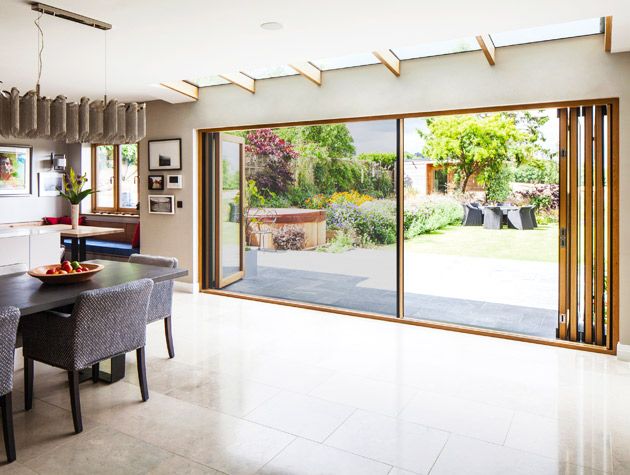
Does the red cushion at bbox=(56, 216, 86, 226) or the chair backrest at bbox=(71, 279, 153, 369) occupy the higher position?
the red cushion at bbox=(56, 216, 86, 226)

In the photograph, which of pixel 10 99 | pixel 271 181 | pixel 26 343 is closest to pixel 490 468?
pixel 26 343

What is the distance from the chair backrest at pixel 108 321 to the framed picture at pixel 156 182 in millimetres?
3719

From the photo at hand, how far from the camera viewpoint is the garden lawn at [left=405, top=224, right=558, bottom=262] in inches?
218

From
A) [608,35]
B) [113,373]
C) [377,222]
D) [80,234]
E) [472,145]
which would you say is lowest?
[113,373]

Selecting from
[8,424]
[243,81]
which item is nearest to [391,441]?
[8,424]

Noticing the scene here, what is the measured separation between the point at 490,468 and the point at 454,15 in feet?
9.17

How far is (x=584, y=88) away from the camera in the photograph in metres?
4.02

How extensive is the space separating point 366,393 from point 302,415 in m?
0.53

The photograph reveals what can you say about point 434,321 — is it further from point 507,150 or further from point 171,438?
point 171,438

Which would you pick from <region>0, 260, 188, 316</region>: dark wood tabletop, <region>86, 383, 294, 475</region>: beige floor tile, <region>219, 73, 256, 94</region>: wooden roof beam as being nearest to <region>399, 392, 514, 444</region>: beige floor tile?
<region>86, 383, 294, 475</region>: beige floor tile

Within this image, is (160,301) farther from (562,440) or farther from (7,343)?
(562,440)

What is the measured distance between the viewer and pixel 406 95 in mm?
4734

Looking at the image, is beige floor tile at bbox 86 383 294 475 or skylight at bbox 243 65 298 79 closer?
beige floor tile at bbox 86 383 294 475

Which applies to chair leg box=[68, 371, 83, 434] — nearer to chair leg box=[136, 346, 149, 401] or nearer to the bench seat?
chair leg box=[136, 346, 149, 401]
